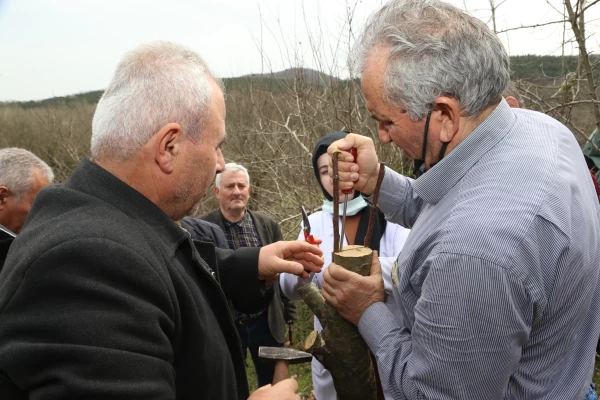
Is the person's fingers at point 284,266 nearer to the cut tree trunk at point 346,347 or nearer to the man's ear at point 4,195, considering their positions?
the cut tree trunk at point 346,347

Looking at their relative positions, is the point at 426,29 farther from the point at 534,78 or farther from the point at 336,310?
the point at 534,78

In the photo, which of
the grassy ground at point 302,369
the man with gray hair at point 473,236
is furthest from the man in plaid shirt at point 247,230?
the man with gray hair at point 473,236

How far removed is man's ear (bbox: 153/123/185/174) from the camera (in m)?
1.44

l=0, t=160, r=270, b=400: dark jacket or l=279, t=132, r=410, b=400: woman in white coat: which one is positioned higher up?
l=0, t=160, r=270, b=400: dark jacket

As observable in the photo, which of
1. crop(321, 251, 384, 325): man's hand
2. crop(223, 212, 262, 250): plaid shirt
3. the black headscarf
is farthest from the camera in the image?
crop(223, 212, 262, 250): plaid shirt

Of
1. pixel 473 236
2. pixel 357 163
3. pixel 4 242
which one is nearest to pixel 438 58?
pixel 473 236

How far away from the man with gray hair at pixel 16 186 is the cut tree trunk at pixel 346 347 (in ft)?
8.01

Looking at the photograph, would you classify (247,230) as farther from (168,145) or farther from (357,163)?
(168,145)

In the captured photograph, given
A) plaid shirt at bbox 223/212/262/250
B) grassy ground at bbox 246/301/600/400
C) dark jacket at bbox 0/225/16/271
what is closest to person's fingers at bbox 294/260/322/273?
dark jacket at bbox 0/225/16/271

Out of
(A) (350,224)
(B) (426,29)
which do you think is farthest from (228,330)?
(A) (350,224)

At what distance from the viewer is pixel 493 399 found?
1.39 meters

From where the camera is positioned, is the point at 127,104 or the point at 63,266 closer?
the point at 63,266

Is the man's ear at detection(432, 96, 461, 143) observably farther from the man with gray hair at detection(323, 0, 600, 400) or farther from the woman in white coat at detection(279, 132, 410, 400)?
the woman in white coat at detection(279, 132, 410, 400)

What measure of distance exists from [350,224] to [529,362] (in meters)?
2.02
